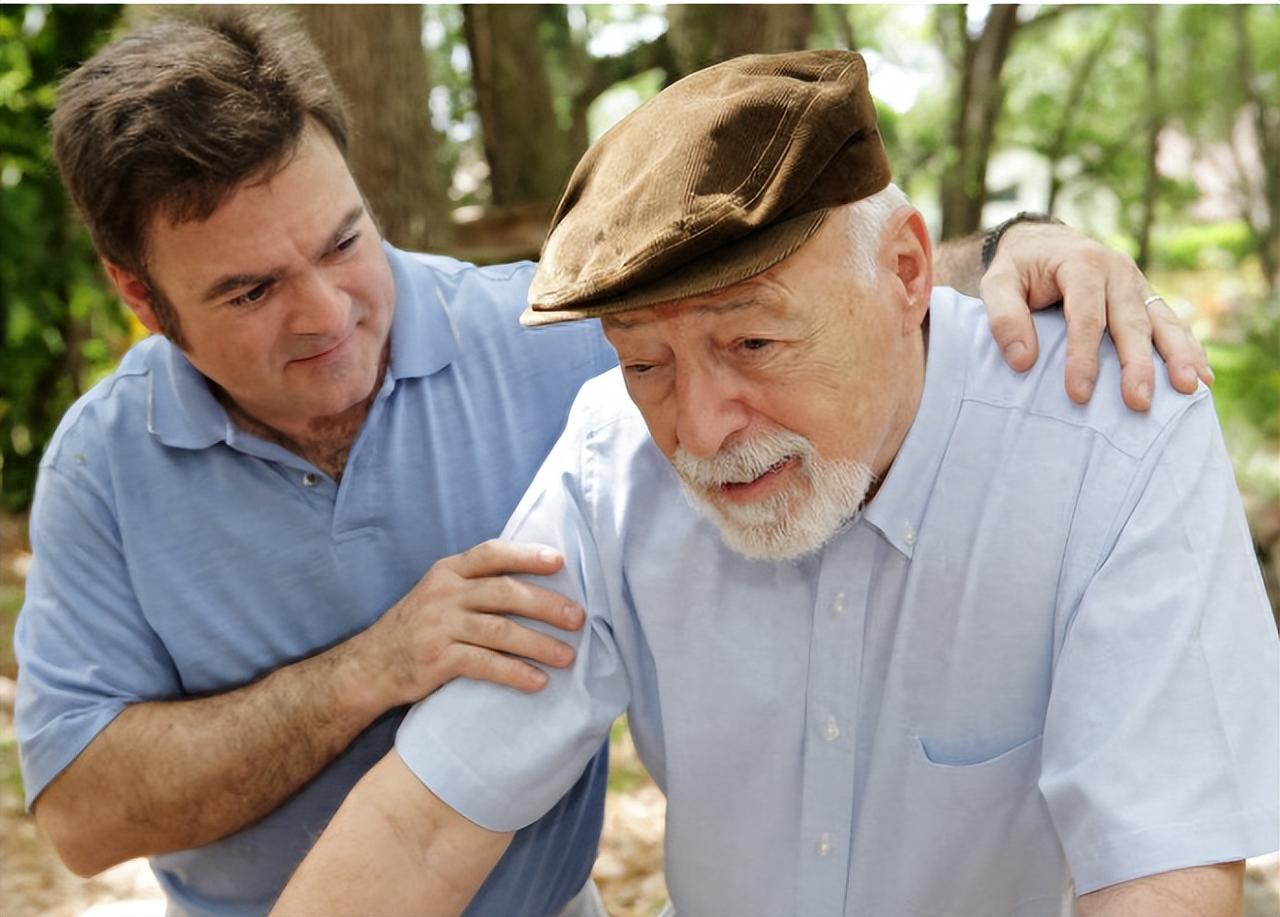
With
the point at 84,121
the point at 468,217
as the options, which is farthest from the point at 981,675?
the point at 468,217

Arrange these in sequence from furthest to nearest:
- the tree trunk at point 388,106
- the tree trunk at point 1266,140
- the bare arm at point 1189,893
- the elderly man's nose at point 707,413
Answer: the tree trunk at point 1266,140 → the tree trunk at point 388,106 → the elderly man's nose at point 707,413 → the bare arm at point 1189,893

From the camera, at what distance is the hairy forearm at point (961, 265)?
2.21 metres

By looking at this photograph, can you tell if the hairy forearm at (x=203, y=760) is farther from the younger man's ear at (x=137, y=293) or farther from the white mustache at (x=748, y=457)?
the white mustache at (x=748, y=457)

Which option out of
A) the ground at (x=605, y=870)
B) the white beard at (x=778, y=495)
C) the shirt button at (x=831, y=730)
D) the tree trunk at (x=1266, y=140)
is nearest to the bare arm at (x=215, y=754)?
the white beard at (x=778, y=495)

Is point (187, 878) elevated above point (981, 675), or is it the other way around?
point (981, 675)

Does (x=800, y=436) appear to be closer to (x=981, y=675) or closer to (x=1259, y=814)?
(x=981, y=675)

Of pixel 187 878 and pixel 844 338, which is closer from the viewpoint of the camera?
pixel 844 338

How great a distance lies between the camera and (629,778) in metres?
4.92

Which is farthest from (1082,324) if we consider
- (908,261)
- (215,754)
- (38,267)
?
(38,267)

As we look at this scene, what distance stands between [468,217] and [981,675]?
4.93 metres

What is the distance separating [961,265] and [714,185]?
773 mm

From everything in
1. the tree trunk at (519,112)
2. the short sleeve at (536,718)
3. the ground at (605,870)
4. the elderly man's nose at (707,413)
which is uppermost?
the elderly man's nose at (707,413)

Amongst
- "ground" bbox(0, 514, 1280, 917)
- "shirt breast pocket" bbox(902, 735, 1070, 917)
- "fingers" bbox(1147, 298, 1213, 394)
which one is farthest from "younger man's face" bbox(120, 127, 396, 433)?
"ground" bbox(0, 514, 1280, 917)

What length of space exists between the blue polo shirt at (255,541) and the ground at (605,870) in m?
1.70
